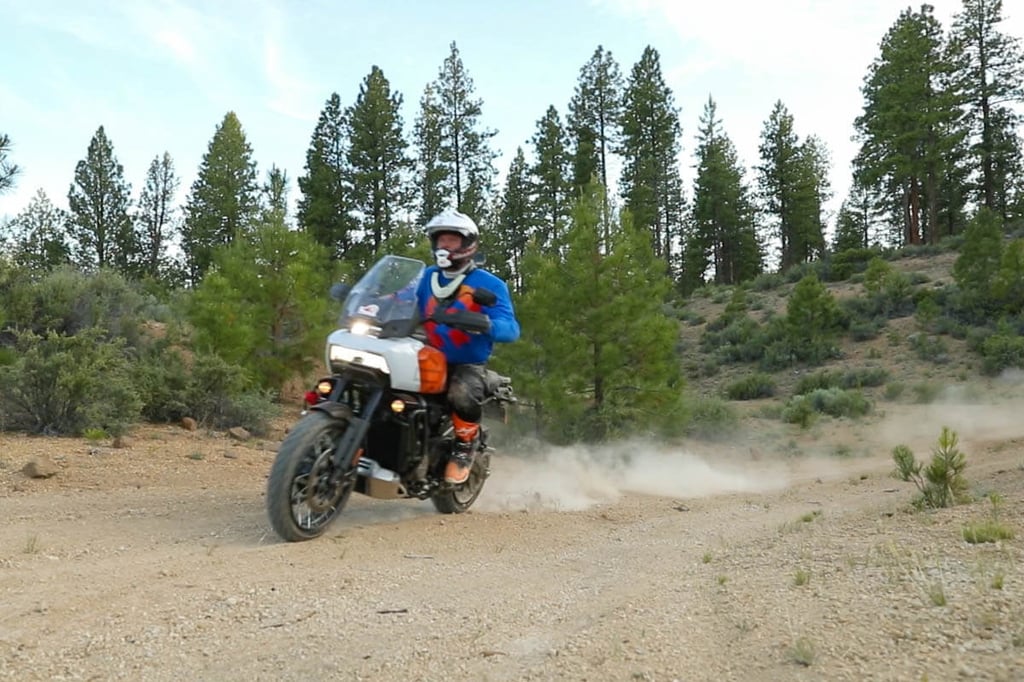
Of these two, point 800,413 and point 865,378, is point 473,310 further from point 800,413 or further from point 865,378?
point 865,378

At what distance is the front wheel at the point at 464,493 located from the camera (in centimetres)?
645

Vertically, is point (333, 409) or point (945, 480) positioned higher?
point (333, 409)

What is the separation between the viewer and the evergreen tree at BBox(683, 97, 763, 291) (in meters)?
47.8

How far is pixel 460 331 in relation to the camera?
19.1ft

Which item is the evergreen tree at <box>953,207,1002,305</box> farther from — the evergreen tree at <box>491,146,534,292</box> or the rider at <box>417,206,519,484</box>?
the rider at <box>417,206,519,484</box>

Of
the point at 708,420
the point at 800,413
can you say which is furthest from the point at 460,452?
the point at 800,413

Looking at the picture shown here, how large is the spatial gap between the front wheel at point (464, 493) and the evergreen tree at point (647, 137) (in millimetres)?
36803

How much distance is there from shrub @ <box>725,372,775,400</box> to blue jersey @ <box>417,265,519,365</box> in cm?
1731

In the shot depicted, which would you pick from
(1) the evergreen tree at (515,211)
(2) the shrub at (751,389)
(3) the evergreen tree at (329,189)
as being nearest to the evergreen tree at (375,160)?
(3) the evergreen tree at (329,189)

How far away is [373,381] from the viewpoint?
17.3 feet

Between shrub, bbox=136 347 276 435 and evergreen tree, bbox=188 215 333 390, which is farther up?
evergreen tree, bbox=188 215 333 390

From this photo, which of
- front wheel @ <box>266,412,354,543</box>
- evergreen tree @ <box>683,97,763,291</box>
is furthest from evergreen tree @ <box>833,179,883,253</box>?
front wheel @ <box>266,412,354,543</box>

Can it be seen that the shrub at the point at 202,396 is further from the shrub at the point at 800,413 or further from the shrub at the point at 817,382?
the shrub at the point at 817,382

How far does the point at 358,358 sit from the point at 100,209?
44102mm
